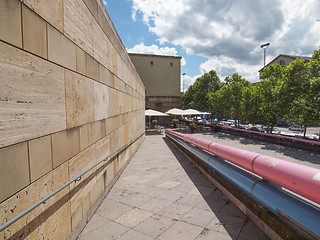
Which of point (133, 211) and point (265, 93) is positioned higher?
point (265, 93)

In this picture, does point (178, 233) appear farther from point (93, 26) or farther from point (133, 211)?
point (93, 26)

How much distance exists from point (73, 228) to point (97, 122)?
2.01 meters

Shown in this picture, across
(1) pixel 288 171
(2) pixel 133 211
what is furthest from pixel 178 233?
(1) pixel 288 171

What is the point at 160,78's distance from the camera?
3294 centimetres

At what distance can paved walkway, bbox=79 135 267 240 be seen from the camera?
274 cm

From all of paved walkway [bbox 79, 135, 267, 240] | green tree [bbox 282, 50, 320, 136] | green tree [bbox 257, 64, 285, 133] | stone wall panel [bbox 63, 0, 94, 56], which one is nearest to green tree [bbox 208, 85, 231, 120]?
green tree [bbox 257, 64, 285, 133]

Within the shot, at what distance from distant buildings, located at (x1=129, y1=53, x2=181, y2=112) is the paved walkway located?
1077 inches

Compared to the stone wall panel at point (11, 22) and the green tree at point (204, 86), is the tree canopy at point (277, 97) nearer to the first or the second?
the green tree at point (204, 86)

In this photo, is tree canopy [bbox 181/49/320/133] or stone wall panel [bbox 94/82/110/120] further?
tree canopy [bbox 181/49/320/133]

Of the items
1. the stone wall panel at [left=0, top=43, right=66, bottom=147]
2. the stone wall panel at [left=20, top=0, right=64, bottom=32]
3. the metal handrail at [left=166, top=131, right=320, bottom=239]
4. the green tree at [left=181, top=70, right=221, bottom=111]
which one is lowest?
the metal handrail at [left=166, top=131, right=320, bottom=239]

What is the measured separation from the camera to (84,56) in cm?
317

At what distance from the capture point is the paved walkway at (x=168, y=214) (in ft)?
9.00

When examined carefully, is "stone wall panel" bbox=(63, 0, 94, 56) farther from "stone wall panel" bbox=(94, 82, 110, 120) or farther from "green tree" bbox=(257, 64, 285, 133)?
"green tree" bbox=(257, 64, 285, 133)

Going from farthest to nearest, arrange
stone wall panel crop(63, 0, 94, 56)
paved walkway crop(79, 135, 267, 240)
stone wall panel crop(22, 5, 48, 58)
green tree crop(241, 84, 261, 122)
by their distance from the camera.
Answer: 1. green tree crop(241, 84, 261, 122)
2. paved walkway crop(79, 135, 267, 240)
3. stone wall panel crop(63, 0, 94, 56)
4. stone wall panel crop(22, 5, 48, 58)
